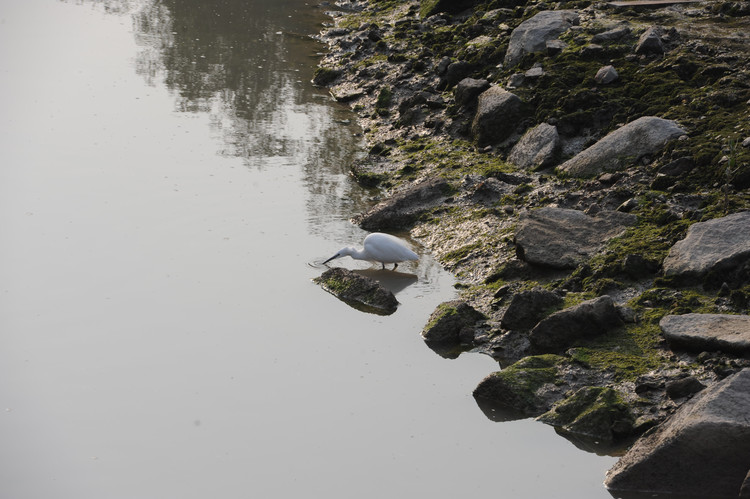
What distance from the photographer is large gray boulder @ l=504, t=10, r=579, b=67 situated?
1369cm

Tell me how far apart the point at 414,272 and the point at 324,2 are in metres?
15.0

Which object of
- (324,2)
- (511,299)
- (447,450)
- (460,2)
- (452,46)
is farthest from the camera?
(324,2)

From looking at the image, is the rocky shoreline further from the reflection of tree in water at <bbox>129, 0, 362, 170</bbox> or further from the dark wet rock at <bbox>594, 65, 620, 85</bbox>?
the reflection of tree in water at <bbox>129, 0, 362, 170</bbox>

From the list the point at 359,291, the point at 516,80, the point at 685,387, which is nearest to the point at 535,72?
the point at 516,80

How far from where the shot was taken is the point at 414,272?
9.98 meters

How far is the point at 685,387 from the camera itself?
6.82m

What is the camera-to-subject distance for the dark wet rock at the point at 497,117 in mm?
12086

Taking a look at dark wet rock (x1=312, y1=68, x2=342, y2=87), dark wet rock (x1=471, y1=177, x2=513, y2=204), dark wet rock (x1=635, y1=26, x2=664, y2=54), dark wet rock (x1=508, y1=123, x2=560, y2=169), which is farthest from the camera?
dark wet rock (x1=312, y1=68, x2=342, y2=87)

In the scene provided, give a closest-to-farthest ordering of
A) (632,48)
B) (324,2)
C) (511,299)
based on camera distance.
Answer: (511,299)
(632,48)
(324,2)

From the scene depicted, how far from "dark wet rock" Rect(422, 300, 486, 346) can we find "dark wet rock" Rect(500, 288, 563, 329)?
36 cm

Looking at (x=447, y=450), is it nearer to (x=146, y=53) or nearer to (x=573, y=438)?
(x=573, y=438)

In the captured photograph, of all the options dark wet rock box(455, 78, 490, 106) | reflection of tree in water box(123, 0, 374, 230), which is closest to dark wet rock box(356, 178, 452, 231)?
reflection of tree in water box(123, 0, 374, 230)

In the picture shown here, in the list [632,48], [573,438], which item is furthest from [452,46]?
[573,438]

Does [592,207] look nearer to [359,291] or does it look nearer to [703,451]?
[359,291]
